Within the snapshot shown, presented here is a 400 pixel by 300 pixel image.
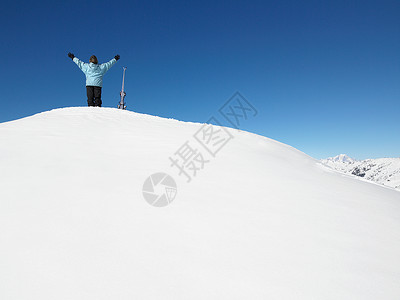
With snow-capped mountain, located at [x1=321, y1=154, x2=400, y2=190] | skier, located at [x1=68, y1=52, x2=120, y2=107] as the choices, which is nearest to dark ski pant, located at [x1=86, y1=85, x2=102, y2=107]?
skier, located at [x1=68, y1=52, x2=120, y2=107]

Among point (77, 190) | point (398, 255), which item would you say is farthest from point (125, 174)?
point (398, 255)

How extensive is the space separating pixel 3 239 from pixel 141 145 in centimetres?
205

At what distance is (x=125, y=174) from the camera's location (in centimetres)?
220

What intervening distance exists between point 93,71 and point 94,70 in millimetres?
38

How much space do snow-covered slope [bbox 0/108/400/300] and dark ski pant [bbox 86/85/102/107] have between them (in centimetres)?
364

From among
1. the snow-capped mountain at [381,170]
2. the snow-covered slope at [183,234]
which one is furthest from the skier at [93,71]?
the snow-capped mountain at [381,170]

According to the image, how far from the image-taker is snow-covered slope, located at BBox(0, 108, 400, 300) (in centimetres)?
108

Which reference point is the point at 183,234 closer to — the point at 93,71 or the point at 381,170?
the point at 93,71

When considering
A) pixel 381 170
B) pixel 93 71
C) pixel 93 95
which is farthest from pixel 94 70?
pixel 381 170

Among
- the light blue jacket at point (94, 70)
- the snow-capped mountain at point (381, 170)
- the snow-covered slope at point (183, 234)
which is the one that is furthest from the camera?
the snow-capped mountain at point (381, 170)

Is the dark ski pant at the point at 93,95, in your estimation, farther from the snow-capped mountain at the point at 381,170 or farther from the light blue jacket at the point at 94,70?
the snow-capped mountain at the point at 381,170

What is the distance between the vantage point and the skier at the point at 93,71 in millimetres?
5684

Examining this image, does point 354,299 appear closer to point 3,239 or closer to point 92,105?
point 3,239

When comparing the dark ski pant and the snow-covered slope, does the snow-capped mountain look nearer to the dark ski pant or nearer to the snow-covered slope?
the dark ski pant
